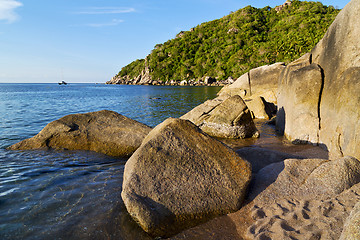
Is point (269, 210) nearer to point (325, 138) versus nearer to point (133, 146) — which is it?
point (325, 138)

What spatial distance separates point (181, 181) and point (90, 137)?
16.9 feet

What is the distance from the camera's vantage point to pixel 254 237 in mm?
3301

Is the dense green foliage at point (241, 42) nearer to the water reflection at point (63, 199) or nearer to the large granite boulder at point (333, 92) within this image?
the large granite boulder at point (333, 92)

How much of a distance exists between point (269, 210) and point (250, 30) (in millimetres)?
98965

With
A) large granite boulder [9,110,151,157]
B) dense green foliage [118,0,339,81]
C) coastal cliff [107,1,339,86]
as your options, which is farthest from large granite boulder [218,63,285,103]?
coastal cliff [107,1,339,86]

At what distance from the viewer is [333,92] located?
6.55 meters

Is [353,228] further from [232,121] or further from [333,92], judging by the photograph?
[232,121]

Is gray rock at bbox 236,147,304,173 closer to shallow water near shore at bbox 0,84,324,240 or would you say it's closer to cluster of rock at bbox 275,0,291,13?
shallow water near shore at bbox 0,84,324,240

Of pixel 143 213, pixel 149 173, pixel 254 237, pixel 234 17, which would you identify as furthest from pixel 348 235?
pixel 234 17

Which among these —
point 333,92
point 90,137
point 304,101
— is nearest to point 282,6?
point 304,101

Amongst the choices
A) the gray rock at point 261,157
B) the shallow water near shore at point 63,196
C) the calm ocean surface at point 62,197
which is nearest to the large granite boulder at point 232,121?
the shallow water near shore at point 63,196

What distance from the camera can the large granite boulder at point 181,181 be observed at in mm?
3672

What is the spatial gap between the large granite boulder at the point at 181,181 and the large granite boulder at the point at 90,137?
3.36 meters

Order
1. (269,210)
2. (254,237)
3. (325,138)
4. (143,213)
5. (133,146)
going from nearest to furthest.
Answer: (254,237) < (143,213) < (269,210) < (325,138) < (133,146)
